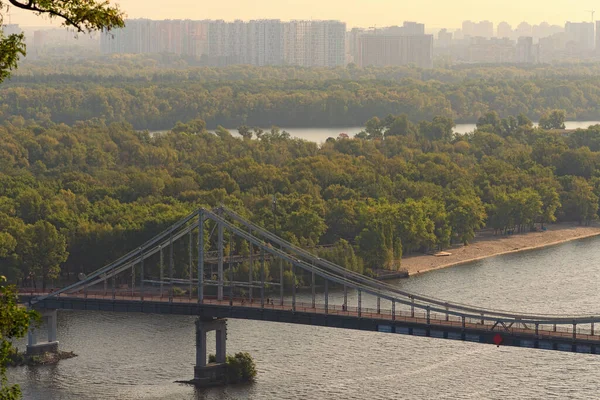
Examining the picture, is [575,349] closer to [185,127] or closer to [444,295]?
[444,295]

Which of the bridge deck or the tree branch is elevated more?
the tree branch

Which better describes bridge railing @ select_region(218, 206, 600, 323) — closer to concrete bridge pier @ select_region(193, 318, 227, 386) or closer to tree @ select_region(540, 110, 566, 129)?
concrete bridge pier @ select_region(193, 318, 227, 386)

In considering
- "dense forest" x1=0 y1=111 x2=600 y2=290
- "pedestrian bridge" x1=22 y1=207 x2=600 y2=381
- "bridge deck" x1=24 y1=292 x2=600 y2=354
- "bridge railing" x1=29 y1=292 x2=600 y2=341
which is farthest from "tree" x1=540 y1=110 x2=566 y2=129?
"bridge deck" x1=24 y1=292 x2=600 y2=354

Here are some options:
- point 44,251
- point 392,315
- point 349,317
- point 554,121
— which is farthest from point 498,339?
point 554,121

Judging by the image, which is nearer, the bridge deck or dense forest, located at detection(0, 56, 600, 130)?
the bridge deck

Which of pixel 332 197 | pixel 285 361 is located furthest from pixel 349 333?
pixel 332 197

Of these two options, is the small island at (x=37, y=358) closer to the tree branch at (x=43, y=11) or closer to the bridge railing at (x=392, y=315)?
the bridge railing at (x=392, y=315)
